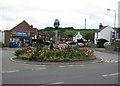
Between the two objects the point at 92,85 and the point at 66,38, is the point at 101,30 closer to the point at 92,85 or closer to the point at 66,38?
the point at 66,38

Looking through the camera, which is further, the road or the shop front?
the shop front

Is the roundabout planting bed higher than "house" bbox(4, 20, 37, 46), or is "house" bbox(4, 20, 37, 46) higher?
"house" bbox(4, 20, 37, 46)

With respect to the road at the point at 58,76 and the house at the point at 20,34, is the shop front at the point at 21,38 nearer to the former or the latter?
the house at the point at 20,34

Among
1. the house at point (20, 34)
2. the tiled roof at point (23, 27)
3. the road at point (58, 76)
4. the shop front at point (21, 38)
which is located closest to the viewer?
A: the road at point (58, 76)

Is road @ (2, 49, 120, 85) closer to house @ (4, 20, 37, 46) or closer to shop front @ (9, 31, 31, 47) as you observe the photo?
Answer: shop front @ (9, 31, 31, 47)

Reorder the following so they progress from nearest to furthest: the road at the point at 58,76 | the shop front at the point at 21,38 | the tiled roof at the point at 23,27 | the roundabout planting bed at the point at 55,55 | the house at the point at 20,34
A: the road at the point at 58,76 < the roundabout planting bed at the point at 55,55 < the shop front at the point at 21,38 < the house at the point at 20,34 < the tiled roof at the point at 23,27

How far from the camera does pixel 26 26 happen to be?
225 ft

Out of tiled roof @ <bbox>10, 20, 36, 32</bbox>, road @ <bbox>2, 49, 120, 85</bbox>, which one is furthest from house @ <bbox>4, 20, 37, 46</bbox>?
road @ <bbox>2, 49, 120, 85</bbox>

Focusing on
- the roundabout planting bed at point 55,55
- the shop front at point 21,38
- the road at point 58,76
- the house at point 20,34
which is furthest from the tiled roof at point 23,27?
the road at point 58,76

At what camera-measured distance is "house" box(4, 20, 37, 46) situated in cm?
6481

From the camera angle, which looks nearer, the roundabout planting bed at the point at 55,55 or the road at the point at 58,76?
the road at the point at 58,76

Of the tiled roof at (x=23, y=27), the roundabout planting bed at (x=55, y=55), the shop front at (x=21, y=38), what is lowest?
the roundabout planting bed at (x=55, y=55)

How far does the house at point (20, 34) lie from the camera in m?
64.8

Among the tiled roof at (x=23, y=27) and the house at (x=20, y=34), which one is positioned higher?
the tiled roof at (x=23, y=27)
